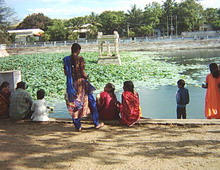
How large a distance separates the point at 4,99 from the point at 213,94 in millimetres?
3649

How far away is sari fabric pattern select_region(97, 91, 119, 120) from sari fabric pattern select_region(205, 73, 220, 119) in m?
1.61

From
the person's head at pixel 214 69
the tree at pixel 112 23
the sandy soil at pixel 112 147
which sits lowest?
the sandy soil at pixel 112 147

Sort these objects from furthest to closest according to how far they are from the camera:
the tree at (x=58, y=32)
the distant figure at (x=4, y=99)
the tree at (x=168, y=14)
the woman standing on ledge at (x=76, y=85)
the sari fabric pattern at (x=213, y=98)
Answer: the tree at (x=168, y=14), the tree at (x=58, y=32), the distant figure at (x=4, y=99), the sari fabric pattern at (x=213, y=98), the woman standing on ledge at (x=76, y=85)

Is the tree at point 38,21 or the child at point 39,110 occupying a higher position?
the tree at point 38,21

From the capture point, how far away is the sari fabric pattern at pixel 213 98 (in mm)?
4340

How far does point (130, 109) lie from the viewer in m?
4.04

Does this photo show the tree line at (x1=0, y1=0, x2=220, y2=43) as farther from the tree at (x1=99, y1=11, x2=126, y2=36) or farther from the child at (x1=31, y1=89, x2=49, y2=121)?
the child at (x1=31, y1=89, x2=49, y2=121)

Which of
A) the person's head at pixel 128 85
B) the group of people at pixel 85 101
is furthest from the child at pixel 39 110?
the person's head at pixel 128 85

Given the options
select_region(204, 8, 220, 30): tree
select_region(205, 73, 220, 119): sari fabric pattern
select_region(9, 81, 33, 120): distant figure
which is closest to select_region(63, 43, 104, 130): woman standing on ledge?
select_region(9, 81, 33, 120): distant figure

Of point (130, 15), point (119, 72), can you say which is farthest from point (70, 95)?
point (130, 15)

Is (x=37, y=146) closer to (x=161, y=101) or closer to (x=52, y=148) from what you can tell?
(x=52, y=148)

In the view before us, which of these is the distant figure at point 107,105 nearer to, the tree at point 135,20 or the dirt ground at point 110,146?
the dirt ground at point 110,146

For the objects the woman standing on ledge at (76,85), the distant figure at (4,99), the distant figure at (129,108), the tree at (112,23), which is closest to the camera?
the woman standing on ledge at (76,85)

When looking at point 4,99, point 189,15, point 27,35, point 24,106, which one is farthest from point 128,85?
point 189,15
